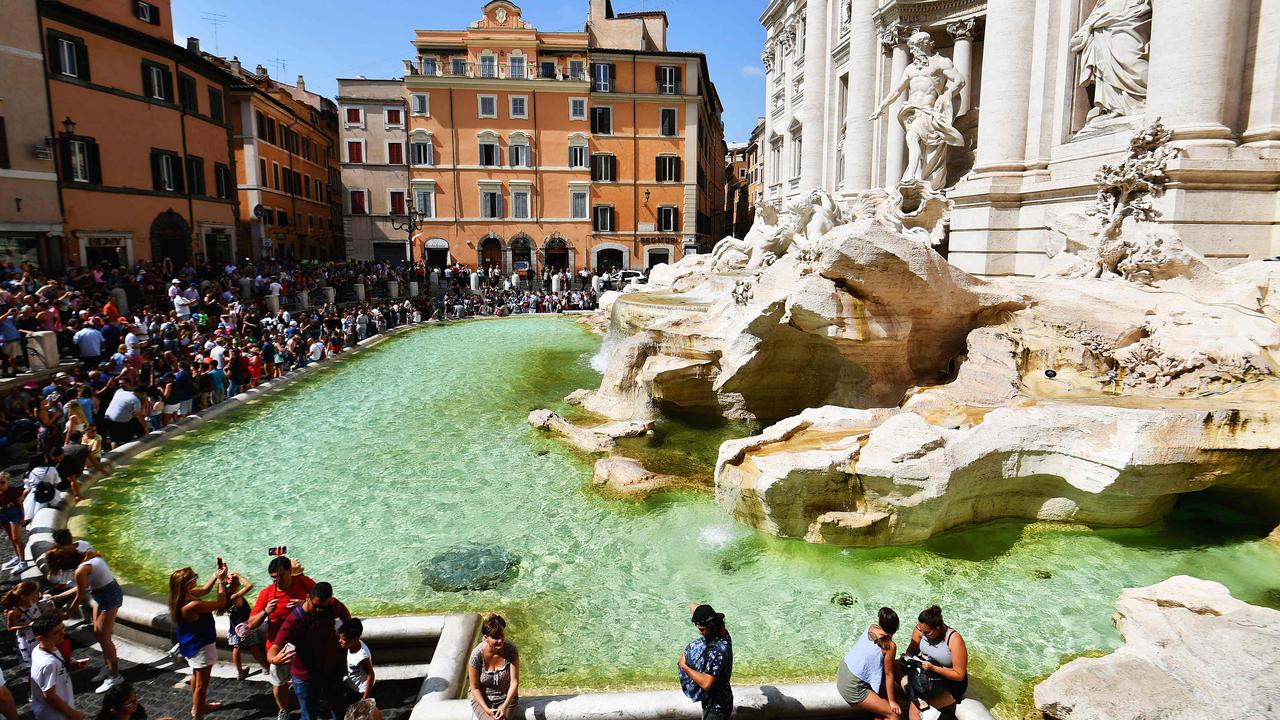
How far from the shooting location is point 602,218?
3875cm

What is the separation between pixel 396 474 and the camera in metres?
9.04

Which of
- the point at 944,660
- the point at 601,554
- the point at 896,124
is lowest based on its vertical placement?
the point at 601,554

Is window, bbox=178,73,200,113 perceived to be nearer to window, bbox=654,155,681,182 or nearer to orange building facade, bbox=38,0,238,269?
orange building facade, bbox=38,0,238,269

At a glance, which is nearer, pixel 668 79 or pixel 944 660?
pixel 944 660

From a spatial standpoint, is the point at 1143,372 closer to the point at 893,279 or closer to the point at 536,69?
the point at 893,279

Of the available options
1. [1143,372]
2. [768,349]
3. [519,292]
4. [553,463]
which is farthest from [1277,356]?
[519,292]

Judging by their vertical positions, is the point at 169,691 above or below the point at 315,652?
below

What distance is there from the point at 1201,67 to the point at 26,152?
82.6 feet

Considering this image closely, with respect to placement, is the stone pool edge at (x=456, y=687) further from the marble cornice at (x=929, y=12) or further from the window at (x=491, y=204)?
the window at (x=491, y=204)

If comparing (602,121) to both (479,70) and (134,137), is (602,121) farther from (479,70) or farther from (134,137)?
(134,137)

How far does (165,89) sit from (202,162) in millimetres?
2736

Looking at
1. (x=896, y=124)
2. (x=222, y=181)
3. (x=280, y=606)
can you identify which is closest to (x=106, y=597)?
(x=280, y=606)

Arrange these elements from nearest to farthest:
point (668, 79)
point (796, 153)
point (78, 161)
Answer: point (78, 161) < point (796, 153) < point (668, 79)

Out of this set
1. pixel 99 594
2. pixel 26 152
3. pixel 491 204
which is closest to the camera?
pixel 99 594
